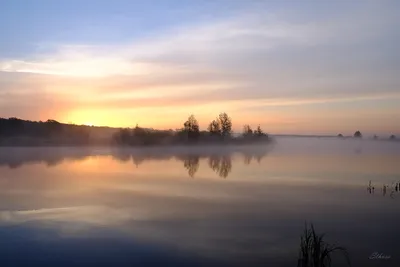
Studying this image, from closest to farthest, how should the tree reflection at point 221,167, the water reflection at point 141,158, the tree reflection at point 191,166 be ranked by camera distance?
1. the tree reflection at point 221,167
2. the tree reflection at point 191,166
3. the water reflection at point 141,158

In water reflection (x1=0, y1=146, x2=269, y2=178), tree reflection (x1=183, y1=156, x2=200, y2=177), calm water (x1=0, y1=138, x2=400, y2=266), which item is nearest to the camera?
calm water (x1=0, y1=138, x2=400, y2=266)

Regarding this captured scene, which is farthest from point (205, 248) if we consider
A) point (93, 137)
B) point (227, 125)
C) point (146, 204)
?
point (93, 137)

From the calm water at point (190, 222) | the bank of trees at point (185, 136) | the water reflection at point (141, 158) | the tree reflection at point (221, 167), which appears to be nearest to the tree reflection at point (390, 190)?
the calm water at point (190, 222)

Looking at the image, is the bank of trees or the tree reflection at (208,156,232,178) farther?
the bank of trees

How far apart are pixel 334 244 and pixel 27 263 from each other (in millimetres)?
5261

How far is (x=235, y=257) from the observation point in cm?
713

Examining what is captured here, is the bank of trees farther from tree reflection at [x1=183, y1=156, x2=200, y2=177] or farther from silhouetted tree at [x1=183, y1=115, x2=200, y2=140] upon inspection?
tree reflection at [x1=183, y1=156, x2=200, y2=177]

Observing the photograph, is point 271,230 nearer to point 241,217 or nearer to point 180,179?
point 241,217
